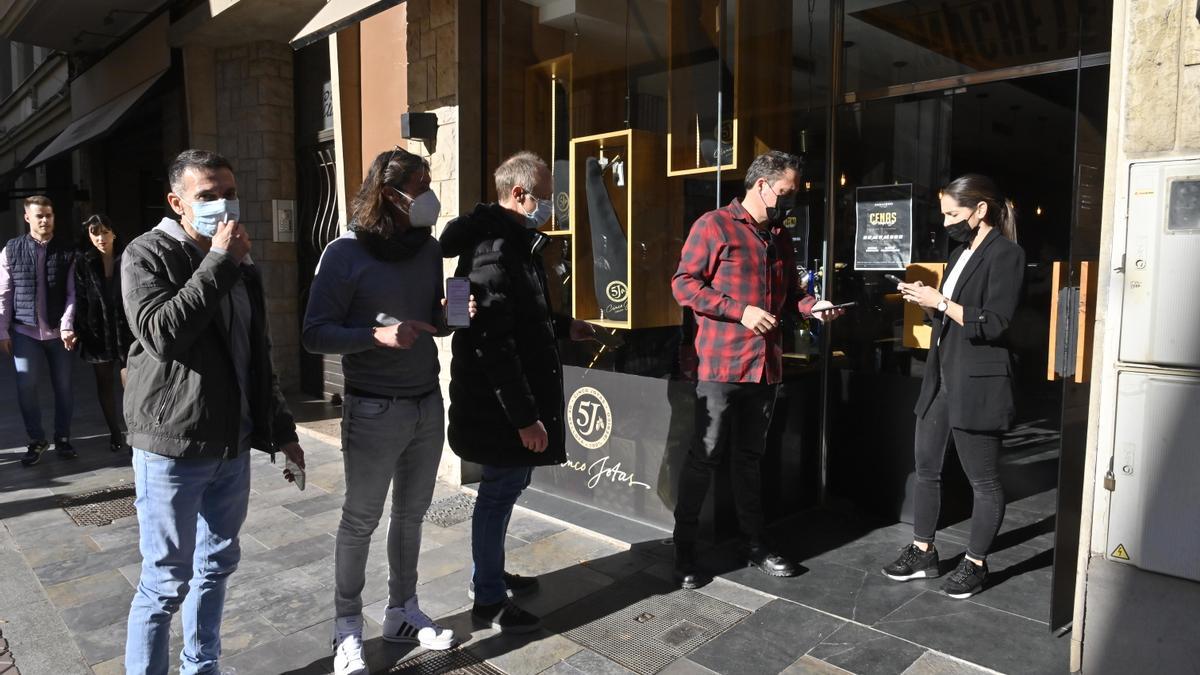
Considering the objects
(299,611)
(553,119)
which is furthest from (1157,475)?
(553,119)

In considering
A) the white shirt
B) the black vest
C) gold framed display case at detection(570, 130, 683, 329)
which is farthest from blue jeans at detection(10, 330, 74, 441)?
the white shirt

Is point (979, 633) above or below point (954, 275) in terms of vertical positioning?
below

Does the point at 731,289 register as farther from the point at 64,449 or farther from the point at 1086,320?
the point at 64,449

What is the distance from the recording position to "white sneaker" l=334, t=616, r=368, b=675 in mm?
2953

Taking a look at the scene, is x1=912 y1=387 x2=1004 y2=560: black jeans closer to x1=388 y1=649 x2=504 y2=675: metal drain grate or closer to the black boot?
the black boot

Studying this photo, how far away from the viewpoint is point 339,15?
5.38 metres

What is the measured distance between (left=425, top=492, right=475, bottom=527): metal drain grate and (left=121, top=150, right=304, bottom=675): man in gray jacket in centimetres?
216

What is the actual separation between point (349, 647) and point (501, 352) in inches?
48.6

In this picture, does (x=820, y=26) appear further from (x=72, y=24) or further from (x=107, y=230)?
(x=72, y=24)

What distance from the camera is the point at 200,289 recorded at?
2.34 m

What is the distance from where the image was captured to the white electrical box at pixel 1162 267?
99.2 inches

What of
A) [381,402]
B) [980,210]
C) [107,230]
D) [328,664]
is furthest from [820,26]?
[107,230]

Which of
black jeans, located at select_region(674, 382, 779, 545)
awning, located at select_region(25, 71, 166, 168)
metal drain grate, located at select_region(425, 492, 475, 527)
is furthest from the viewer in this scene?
awning, located at select_region(25, 71, 166, 168)

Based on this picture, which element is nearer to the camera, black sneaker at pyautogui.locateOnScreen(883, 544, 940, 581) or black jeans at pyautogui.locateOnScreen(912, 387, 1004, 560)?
black jeans at pyautogui.locateOnScreen(912, 387, 1004, 560)
